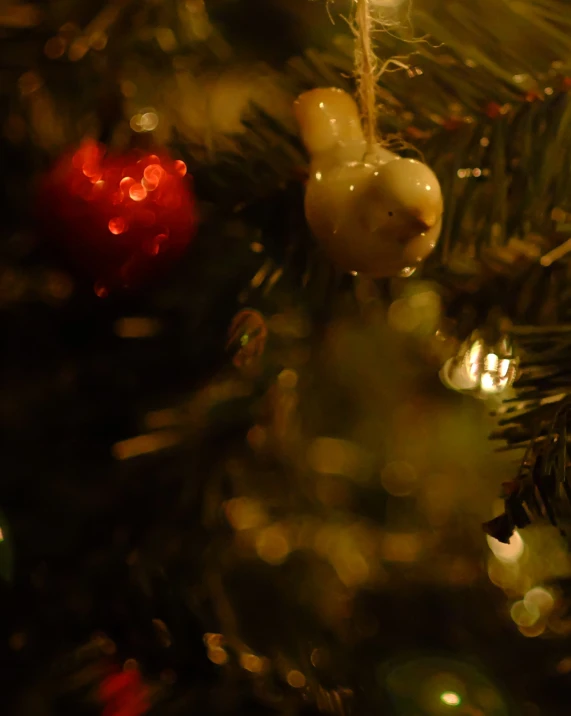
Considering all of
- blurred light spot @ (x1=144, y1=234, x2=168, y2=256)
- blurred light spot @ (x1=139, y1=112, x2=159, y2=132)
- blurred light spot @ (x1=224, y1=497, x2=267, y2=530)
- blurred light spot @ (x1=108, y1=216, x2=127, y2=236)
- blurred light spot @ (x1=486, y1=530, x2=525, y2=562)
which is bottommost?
blurred light spot @ (x1=486, y1=530, x2=525, y2=562)

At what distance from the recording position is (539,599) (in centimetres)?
43

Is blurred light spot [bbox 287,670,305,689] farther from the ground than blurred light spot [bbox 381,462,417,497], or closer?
farther from the ground

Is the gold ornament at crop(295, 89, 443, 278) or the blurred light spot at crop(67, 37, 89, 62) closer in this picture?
the gold ornament at crop(295, 89, 443, 278)

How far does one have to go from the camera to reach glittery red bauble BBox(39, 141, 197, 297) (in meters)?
0.32

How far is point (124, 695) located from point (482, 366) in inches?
9.8

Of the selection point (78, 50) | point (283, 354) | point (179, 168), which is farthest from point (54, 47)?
point (283, 354)

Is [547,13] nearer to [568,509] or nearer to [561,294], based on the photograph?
[561,294]

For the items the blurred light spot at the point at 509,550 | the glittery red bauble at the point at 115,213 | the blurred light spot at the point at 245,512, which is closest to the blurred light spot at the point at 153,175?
the glittery red bauble at the point at 115,213

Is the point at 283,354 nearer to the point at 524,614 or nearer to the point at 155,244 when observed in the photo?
the point at 155,244

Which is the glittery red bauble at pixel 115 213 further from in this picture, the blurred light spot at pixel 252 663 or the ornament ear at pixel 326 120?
the blurred light spot at pixel 252 663

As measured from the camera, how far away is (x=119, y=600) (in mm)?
348

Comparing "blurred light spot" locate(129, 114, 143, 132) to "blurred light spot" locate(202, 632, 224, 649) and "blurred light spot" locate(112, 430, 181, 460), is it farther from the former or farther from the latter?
"blurred light spot" locate(202, 632, 224, 649)

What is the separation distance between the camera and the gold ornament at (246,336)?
1.15ft

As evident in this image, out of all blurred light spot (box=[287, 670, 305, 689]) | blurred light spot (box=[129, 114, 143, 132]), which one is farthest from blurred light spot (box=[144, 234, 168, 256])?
blurred light spot (box=[287, 670, 305, 689])
